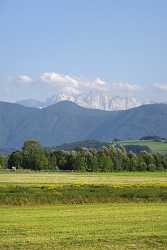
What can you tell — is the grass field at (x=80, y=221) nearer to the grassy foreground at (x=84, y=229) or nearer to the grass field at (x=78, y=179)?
the grassy foreground at (x=84, y=229)

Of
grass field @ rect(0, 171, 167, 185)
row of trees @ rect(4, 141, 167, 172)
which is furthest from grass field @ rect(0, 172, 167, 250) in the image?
row of trees @ rect(4, 141, 167, 172)

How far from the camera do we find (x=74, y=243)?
23.8 meters

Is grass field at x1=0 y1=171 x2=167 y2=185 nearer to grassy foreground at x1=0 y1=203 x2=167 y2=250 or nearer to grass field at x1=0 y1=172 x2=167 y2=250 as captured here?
grass field at x1=0 y1=172 x2=167 y2=250

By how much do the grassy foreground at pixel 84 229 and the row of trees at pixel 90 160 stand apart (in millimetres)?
104831

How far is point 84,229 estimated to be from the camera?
95.1ft

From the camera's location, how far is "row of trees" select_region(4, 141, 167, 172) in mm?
145875

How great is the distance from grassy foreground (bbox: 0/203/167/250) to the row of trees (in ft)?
344

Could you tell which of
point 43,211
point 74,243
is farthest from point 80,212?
point 74,243

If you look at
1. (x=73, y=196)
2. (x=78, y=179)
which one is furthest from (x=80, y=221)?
(x=78, y=179)

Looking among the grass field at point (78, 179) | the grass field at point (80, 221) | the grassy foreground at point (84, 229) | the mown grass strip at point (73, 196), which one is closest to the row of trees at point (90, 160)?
the grass field at point (78, 179)

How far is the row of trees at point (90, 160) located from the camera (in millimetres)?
145875

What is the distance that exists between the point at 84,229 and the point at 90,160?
117 meters

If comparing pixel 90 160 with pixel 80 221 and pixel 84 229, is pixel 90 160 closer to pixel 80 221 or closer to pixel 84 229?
pixel 80 221

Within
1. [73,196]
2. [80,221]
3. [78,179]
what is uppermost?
[78,179]
